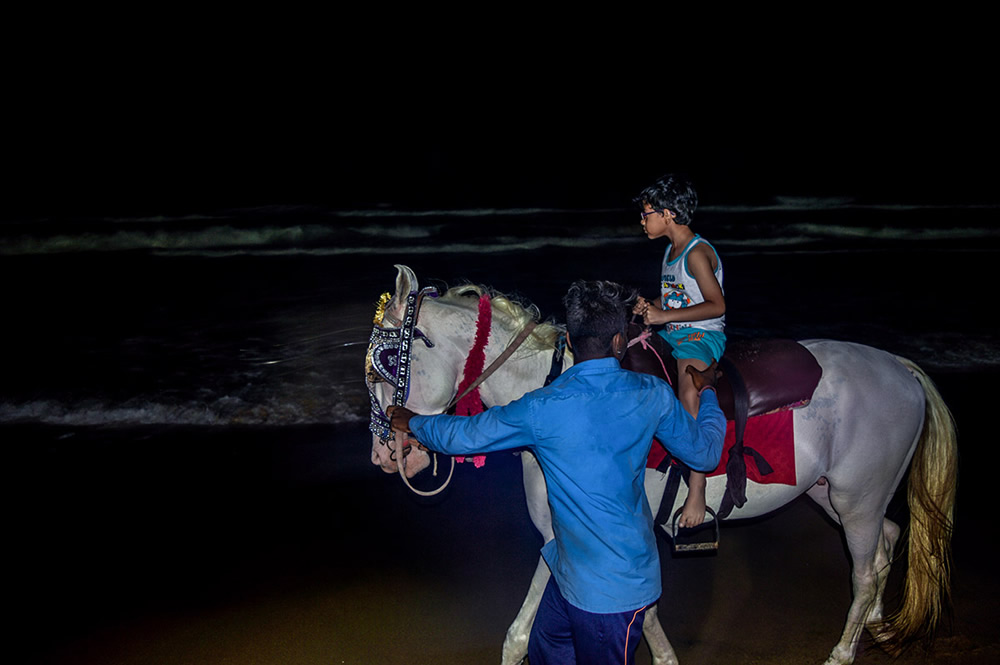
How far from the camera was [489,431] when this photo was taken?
2332mm

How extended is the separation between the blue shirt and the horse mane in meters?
0.89

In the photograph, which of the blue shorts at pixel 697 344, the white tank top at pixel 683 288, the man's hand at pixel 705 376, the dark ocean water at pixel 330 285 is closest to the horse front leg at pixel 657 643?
the man's hand at pixel 705 376

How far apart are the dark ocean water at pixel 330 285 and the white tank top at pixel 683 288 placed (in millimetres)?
1221

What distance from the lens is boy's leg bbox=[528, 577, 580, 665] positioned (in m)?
2.63

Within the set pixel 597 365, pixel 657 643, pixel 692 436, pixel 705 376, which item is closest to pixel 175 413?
pixel 657 643

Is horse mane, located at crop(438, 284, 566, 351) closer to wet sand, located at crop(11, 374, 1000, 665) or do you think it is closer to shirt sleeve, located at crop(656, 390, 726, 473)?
shirt sleeve, located at crop(656, 390, 726, 473)

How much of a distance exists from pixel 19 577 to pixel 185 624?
1449 millimetres

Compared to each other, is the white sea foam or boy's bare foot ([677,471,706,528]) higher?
boy's bare foot ([677,471,706,528])

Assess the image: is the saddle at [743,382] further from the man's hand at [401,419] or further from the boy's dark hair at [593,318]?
the man's hand at [401,419]

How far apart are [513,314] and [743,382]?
1.16m

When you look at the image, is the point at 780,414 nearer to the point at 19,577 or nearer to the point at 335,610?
the point at 335,610

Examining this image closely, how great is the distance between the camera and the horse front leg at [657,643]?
11.0ft

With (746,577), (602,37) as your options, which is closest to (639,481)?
(746,577)

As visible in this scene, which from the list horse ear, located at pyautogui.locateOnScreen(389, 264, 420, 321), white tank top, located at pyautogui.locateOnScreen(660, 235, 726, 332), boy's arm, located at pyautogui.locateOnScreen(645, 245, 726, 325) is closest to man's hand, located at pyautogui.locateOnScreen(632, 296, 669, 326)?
boy's arm, located at pyautogui.locateOnScreen(645, 245, 726, 325)
